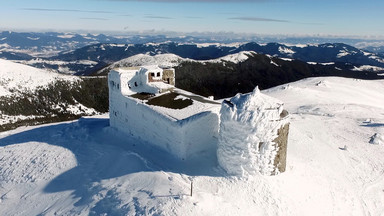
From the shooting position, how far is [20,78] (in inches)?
2749

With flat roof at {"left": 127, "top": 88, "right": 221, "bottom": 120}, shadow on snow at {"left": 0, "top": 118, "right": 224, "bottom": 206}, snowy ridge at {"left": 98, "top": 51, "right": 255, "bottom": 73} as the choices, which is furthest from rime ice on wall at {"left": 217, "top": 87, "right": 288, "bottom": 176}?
snowy ridge at {"left": 98, "top": 51, "right": 255, "bottom": 73}

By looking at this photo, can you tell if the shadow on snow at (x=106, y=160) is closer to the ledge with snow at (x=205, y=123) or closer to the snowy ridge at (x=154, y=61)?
the ledge with snow at (x=205, y=123)

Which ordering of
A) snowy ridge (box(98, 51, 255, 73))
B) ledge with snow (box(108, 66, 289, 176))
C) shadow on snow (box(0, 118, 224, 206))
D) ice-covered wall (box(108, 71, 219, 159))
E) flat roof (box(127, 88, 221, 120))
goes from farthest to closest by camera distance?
1. snowy ridge (box(98, 51, 255, 73))
2. flat roof (box(127, 88, 221, 120))
3. ice-covered wall (box(108, 71, 219, 159))
4. shadow on snow (box(0, 118, 224, 206))
5. ledge with snow (box(108, 66, 289, 176))

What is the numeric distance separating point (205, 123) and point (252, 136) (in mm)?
4827

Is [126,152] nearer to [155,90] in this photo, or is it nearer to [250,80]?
[155,90]

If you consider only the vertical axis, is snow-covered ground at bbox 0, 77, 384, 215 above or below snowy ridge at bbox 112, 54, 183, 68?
below

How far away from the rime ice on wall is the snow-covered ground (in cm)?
96

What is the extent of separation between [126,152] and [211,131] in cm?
786

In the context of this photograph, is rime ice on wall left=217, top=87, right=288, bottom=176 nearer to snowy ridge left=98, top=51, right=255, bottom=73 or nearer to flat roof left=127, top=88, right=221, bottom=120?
flat roof left=127, top=88, right=221, bottom=120

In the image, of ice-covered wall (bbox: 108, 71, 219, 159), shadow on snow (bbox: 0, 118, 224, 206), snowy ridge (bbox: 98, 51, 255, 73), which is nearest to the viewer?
shadow on snow (bbox: 0, 118, 224, 206)

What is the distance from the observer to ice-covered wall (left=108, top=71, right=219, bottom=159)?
2383cm

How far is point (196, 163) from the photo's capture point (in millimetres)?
24016

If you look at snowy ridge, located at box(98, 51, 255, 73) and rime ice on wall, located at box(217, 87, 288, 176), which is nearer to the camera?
rime ice on wall, located at box(217, 87, 288, 176)

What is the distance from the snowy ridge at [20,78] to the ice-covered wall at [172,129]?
46.0 meters
